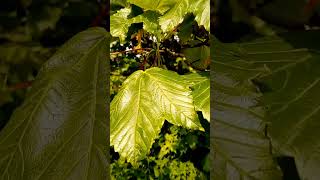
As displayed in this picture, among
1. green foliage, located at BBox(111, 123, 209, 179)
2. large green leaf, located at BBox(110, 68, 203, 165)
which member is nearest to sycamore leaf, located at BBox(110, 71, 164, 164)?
large green leaf, located at BBox(110, 68, 203, 165)

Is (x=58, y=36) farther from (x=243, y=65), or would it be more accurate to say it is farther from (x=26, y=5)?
(x=243, y=65)

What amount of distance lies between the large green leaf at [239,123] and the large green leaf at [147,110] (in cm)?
15

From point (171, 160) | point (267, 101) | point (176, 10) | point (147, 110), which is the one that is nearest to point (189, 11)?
point (176, 10)

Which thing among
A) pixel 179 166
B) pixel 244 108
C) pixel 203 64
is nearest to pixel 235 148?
pixel 244 108

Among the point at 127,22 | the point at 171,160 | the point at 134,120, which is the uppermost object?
the point at 127,22

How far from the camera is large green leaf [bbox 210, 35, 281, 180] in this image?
1.05 feet

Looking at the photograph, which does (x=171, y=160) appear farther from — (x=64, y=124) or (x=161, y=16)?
(x=64, y=124)

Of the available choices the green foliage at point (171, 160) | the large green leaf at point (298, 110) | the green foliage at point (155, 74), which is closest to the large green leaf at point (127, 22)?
the green foliage at point (155, 74)

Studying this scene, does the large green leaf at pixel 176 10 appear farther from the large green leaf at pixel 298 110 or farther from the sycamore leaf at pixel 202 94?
the large green leaf at pixel 298 110

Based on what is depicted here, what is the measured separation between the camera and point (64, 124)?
33 centimetres

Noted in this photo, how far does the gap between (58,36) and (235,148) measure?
215 mm

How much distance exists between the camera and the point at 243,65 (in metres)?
0.37

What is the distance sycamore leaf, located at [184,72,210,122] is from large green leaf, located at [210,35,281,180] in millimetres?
114

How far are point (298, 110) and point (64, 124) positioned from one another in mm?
160
